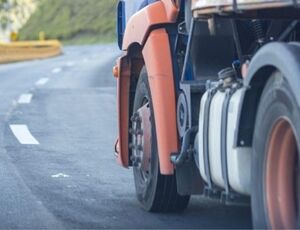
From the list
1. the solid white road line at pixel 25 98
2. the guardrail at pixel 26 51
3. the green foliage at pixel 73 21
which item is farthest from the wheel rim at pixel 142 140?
the green foliage at pixel 73 21

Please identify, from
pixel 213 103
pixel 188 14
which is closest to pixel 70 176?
pixel 188 14

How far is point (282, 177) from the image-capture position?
5.39 m

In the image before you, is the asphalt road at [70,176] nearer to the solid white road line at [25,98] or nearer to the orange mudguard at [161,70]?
the solid white road line at [25,98]

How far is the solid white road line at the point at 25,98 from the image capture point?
20250mm

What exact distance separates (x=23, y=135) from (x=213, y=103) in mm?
8315

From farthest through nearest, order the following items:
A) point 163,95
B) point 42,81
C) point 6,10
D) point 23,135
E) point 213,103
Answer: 1. point 6,10
2. point 42,81
3. point 23,135
4. point 163,95
5. point 213,103

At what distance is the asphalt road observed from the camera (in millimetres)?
7652

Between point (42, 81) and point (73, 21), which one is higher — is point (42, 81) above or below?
above

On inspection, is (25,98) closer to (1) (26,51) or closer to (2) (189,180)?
(2) (189,180)

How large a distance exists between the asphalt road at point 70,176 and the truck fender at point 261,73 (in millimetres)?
1896

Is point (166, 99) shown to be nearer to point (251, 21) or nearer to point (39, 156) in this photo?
point (251, 21)

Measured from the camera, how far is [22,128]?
50.1 feet

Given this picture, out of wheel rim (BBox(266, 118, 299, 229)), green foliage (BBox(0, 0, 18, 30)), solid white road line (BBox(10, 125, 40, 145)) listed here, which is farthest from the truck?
green foliage (BBox(0, 0, 18, 30))

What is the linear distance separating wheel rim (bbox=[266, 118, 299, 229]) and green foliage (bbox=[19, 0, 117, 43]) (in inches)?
2813
